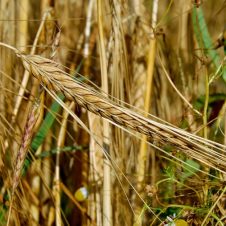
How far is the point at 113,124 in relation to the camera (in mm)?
818

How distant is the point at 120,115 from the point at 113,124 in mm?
168

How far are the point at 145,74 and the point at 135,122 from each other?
1.68 feet

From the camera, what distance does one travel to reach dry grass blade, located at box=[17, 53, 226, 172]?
63 centimetres

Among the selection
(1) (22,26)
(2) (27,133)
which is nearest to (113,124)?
(2) (27,133)

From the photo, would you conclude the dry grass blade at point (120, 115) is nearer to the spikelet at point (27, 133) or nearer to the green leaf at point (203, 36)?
the spikelet at point (27, 133)

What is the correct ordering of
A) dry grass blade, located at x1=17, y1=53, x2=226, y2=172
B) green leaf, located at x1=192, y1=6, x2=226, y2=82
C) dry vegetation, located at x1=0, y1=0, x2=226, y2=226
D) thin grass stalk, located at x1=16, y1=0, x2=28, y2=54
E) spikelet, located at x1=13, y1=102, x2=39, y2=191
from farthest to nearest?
thin grass stalk, located at x1=16, y1=0, x2=28, y2=54
green leaf, located at x1=192, y1=6, x2=226, y2=82
dry vegetation, located at x1=0, y1=0, x2=226, y2=226
spikelet, located at x1=13, y1=102, x2=39, y2=191
dry grass blade, located at x1=17, y1=53, x2=226, y2=172

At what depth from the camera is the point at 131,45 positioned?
45.4 inches

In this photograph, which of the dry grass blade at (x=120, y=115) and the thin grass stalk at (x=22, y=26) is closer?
the dry grass blade at (x=120, y=115)

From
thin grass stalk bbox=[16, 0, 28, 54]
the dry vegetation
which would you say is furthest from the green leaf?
thin grass stalk bbox=[16, 0, 28, 54]

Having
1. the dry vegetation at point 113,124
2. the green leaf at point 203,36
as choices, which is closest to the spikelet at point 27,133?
the dry vegetation at point 113,124

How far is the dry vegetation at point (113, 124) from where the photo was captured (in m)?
0.91

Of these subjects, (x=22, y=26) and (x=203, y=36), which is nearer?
(x=203, y=36)

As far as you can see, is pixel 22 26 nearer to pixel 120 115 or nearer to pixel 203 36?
pixel 203 36

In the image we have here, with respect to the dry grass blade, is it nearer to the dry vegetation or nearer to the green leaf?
the dry vegetation
